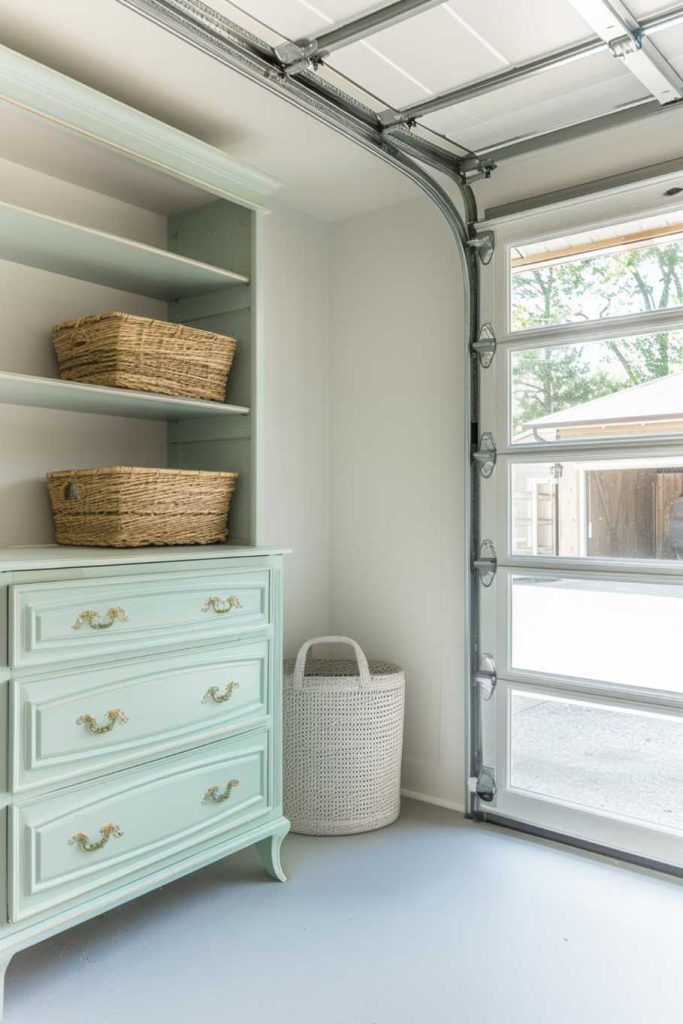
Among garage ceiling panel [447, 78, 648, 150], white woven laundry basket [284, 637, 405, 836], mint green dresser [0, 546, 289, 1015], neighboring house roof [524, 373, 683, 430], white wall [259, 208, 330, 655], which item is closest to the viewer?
mint green dresser [0, 546, 289, 1015]

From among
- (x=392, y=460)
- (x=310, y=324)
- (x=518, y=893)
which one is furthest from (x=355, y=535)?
(x=518, y=893)

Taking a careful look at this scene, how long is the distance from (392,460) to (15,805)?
182 cm

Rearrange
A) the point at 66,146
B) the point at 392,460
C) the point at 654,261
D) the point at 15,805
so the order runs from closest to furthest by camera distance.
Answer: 1. the point at 15,805
2. the point at 66,146
3. the point at 654,261
4. the point at 392,460

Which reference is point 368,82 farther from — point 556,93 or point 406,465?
point 406,465

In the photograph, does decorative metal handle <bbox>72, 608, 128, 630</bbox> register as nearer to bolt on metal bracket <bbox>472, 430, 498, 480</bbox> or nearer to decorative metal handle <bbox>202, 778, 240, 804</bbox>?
decorative metal handle <bbox>202, 778, 240, 804</bbox>

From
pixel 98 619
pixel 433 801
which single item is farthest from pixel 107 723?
pixel 433 801

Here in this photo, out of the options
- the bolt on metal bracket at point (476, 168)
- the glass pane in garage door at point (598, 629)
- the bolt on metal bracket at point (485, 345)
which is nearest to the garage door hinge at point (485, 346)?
the bolt on metal bracket at point (485, 345)

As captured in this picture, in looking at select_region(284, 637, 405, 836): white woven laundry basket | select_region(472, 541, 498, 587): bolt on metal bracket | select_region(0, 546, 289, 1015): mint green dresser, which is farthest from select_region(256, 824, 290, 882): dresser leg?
select_region(472, 541, 498, 587): bolt on metal bracket

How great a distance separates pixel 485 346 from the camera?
279 centimetres

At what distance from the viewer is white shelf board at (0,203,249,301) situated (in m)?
2.03

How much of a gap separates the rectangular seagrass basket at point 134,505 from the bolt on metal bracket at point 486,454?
35.3 inches

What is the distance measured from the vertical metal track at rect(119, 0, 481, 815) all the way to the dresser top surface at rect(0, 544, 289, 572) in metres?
0.81

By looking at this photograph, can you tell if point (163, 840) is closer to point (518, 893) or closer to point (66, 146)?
point (518, 893)

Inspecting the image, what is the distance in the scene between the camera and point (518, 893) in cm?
232
